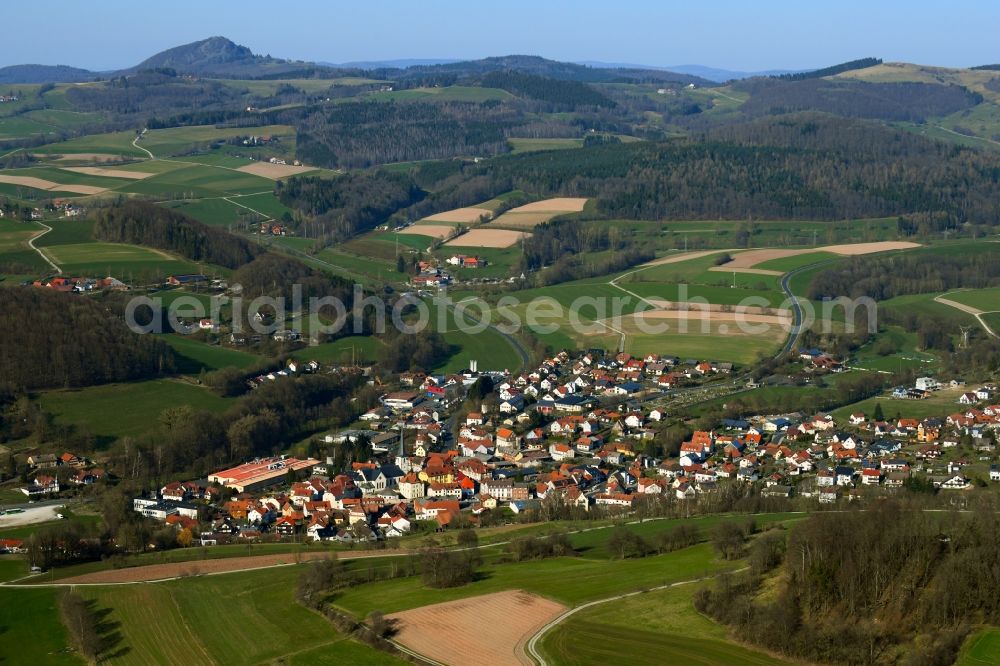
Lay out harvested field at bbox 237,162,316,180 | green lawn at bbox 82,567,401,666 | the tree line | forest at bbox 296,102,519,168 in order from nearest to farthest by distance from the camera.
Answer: green lawn at bbox 82,567,401,666, the tree line, harvested field at bbox 237,162,316,180, forest at bbox 296,102,519,168

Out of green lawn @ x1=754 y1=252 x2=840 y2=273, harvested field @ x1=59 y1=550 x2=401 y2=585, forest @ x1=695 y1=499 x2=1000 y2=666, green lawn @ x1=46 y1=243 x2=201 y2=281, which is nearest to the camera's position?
forest @ x1=695 y1=499 x2=1000 y2=666

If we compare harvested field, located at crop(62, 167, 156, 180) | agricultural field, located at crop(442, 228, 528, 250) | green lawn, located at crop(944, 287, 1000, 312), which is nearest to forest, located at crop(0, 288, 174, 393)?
agricultural field, located at crop(442, 228, 528, 250)

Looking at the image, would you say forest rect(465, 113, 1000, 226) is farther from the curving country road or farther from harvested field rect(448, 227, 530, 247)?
the curving country road

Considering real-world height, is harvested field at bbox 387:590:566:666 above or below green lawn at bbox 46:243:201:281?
below

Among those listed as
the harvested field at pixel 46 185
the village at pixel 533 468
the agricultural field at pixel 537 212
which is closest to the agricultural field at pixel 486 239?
the agricultural field at pixel 537 212

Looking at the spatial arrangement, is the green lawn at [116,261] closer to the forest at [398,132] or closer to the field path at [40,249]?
the field path at [40,249]

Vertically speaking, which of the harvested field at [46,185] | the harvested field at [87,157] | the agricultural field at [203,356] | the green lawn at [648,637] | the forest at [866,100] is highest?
the forest at [866,100]

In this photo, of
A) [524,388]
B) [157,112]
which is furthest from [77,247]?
[157,112]
